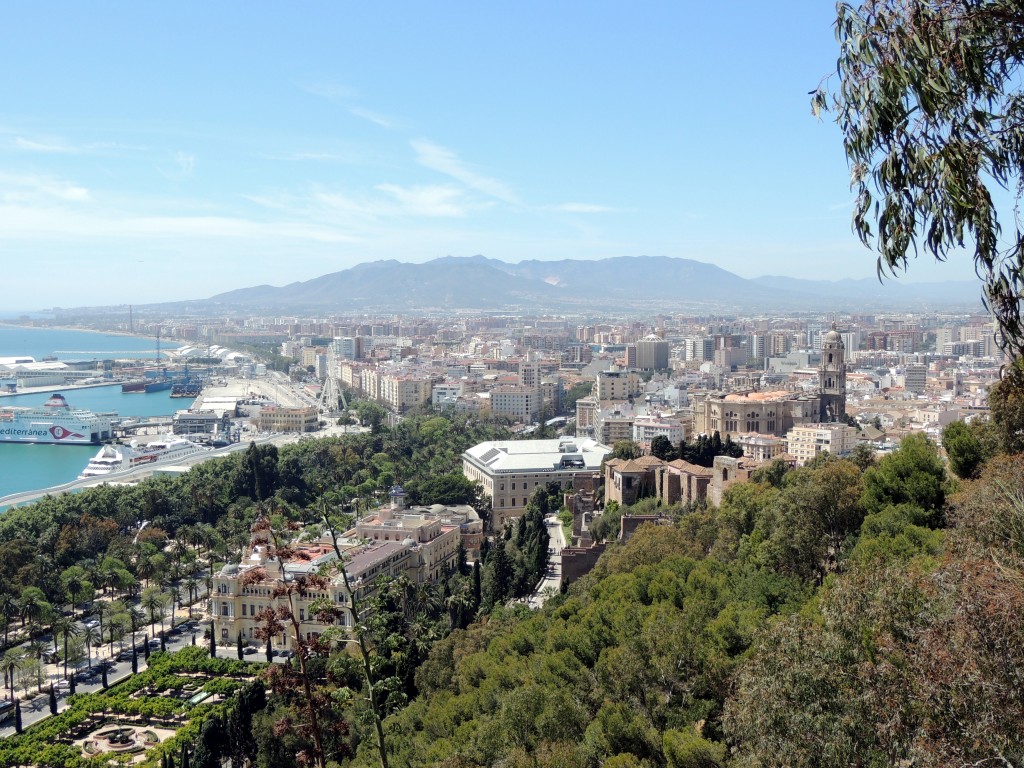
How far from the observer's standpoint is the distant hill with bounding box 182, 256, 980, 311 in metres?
146

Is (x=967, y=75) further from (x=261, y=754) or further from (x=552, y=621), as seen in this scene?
(x=261, y=754)

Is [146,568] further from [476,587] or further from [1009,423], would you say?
[1009,423]

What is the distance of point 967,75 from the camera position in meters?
2.39

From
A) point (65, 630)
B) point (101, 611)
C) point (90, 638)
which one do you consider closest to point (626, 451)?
point (101, 611)

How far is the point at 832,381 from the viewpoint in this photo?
22359 mm

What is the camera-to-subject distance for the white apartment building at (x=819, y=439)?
63.2 ft

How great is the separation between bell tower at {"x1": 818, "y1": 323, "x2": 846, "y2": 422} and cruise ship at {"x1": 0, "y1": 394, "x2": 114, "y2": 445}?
23.5 m

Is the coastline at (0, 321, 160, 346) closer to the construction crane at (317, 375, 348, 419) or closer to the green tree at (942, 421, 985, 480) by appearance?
the construction crane at (317, 375, 348, 419)

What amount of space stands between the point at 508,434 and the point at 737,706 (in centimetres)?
2599

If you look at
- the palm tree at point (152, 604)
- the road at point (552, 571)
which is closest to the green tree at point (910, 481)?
the road at point (552, 571)

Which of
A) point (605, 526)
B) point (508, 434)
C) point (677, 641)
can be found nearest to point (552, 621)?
point (677, 641)

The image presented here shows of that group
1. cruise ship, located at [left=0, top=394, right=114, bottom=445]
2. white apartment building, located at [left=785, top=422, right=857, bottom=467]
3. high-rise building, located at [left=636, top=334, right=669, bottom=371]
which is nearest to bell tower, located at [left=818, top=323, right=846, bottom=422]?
white apartment building, located at [left=785, top=422, right=857, bottom=467]

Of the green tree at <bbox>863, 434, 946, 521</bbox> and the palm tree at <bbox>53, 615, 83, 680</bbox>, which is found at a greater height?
the green tree at <bbox>863, 434, 946, 521</bbox>

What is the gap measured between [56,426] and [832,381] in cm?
2531
